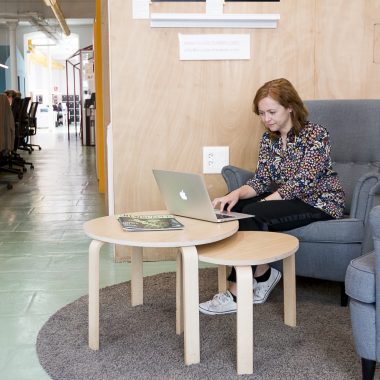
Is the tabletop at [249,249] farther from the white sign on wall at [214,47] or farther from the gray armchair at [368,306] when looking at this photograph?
the white sign on wall at [214,47]

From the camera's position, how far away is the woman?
2867 mm

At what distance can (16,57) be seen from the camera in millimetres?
20344

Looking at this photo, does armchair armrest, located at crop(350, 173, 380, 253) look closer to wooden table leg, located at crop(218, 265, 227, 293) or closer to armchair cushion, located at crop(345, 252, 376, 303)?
wooden table leg, located at crop(218, 265, 227, 293)

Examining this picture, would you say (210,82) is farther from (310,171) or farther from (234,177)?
(310,171)

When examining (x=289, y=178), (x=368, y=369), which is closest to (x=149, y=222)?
(x=289, y=178)

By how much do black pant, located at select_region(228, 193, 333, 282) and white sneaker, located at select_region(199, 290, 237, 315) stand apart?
0.28ft

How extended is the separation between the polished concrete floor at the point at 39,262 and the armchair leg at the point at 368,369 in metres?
1.10

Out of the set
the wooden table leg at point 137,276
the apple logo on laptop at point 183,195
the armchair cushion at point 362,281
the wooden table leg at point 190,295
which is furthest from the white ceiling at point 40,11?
Result: the armchair cushion at point 362,281

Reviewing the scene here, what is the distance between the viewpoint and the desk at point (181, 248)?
222 centimetres

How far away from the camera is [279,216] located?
9.31 feet

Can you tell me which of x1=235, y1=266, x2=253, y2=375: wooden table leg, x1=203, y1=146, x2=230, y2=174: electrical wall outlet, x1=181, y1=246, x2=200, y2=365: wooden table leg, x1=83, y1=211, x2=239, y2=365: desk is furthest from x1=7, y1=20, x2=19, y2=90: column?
x1=235, y1=266, x2=253, y2=375: wooden table leg

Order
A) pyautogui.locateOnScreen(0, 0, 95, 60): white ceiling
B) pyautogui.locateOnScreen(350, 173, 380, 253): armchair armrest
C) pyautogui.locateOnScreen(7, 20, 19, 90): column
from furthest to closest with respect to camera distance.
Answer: pyautogui.locateOnScreen(7, 20, 19, 90): column, pyautogui.locateOnScreen(0, 0, 95, 60): white ceiling, pyautogui.locateOnScreen(350, 173, 380, 253): armchair armrest

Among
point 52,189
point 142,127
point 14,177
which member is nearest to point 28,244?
point 142,127

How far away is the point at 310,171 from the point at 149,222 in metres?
0.90
